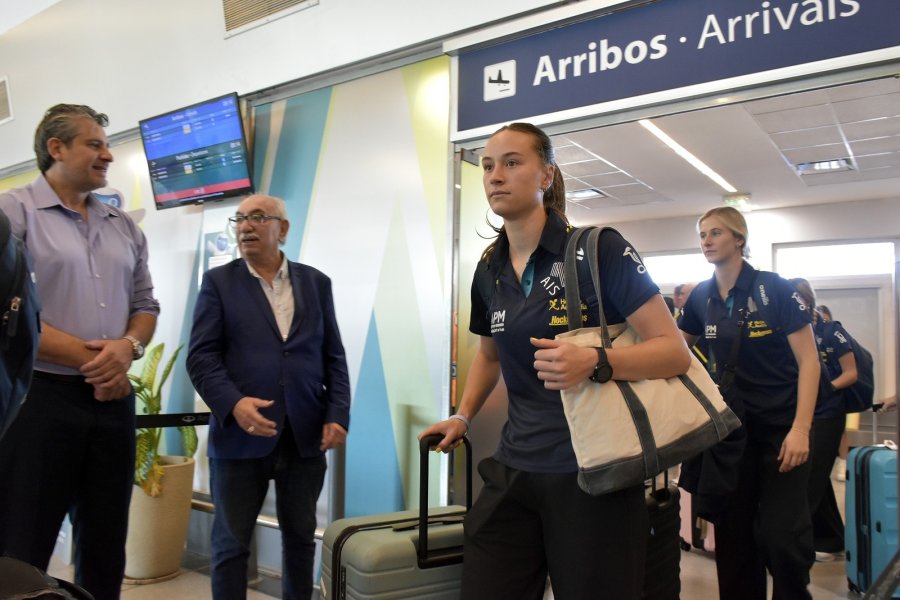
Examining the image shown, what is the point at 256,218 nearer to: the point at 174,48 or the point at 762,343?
the point at 762,343

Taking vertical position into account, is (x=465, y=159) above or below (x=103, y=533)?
above

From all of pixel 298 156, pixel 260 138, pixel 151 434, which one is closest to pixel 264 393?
pixel 151 434

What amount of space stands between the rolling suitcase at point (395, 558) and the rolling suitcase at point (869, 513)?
2.68 metres

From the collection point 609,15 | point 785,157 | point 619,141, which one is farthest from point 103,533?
point 785,157

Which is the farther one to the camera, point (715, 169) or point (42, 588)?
point (715, 169)

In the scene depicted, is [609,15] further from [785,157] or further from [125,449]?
[785,157]

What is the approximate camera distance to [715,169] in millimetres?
8758

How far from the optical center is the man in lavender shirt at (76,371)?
1894 mm

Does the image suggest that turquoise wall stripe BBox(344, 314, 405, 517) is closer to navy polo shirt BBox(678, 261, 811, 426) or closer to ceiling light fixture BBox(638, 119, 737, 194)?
navy polo shirt BBox(678, 261, 811, 426)

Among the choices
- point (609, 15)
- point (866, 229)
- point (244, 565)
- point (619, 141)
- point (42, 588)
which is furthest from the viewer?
point (866, 229)

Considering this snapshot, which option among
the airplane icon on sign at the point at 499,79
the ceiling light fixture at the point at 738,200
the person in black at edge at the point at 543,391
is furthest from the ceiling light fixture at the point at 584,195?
the person in black at edge at the point at 543,391

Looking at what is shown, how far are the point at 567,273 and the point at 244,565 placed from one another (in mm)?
1581

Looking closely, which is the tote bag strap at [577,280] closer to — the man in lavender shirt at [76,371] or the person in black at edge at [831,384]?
the man in lavender shirt at [76,371]

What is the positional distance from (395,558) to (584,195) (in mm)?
9032
